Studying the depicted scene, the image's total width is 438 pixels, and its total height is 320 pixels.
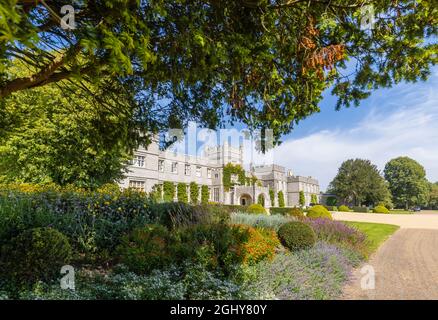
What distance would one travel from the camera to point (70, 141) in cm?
727

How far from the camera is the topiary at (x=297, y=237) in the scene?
8.98 metres

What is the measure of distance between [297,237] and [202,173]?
112 ft

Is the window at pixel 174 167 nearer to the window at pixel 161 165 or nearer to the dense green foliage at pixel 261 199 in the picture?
the window at pixel 161 165

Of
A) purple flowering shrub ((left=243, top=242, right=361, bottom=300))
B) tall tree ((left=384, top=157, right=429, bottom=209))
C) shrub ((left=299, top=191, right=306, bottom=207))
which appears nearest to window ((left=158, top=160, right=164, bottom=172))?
purple flowering shrub ((left=243, top=242, right=361, bottom=300))

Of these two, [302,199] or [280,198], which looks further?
[302,199]

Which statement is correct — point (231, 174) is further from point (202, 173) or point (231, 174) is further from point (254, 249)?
point (254, 249)

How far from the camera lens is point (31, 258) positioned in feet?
17.0

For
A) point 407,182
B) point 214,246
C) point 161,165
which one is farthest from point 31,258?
point 407,182

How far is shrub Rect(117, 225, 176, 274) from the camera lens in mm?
5738

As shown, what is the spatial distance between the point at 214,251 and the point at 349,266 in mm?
3709

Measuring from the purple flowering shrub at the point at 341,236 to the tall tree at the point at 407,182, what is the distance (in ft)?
245

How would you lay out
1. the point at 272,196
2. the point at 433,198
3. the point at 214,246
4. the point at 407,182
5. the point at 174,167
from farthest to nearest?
the point at 433,198, the point at 407,182, the point at 272,196, the point at 174,167, the point at 214,246

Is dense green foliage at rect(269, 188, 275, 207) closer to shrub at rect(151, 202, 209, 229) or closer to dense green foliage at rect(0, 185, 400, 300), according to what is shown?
dense green foliage at rect(0, 185, 400, 300)
